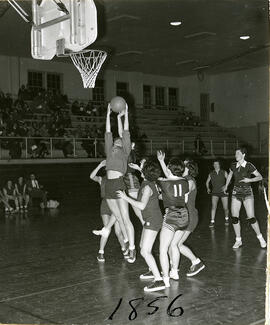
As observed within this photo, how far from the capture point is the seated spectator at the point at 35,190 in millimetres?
17672

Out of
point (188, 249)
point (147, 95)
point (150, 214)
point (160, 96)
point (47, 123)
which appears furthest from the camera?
point (160, 96)

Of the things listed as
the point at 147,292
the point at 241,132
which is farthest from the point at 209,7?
the point at 241,132

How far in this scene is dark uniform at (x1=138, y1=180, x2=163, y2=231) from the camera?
6.08 m

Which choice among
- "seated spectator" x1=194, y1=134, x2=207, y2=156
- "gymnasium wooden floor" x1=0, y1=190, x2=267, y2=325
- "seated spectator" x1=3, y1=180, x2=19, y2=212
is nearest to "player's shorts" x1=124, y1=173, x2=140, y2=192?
"gymnasium wooden floor" x1=0, y1=190, x2=267, y2=325

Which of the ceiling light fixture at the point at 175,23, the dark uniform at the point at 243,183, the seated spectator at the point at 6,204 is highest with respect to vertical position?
the ceiling light fixture at the point at 175,23

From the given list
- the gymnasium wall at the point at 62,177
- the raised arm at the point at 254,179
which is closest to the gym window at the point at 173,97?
the gymnasium wall at the point at 62,177

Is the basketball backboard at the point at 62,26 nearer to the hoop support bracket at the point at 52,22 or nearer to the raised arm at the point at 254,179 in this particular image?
the hoop support bracket at the point at 52,22

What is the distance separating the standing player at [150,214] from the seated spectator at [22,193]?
38.7ft

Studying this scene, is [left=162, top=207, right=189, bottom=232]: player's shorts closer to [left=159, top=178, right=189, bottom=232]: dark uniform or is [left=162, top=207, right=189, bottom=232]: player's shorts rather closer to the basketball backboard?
[left=159, top=178, right=189, bottom=232]: dark uniform

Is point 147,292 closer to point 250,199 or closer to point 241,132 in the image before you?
point 250,199

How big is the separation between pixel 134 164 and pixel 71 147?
14.7 metres

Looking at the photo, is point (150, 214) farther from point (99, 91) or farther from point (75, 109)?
point (99, 91)

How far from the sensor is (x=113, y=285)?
6.32 metres

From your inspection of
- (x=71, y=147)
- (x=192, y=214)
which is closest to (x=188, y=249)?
(x=192, y=214)
